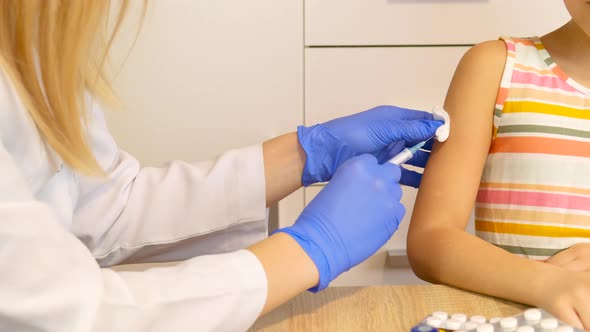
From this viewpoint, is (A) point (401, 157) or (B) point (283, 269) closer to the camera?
(B) point (283, 269)

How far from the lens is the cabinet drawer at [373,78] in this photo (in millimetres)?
1557

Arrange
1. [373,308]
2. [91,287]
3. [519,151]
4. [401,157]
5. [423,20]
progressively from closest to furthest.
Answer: [91,287] → [373,308] → [401,157] → [519,151] → [423,20]

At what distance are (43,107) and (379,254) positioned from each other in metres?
0.98

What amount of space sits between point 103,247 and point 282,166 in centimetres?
28

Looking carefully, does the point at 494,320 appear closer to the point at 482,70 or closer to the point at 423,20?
the point at 482,70

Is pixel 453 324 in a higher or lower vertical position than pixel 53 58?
lower

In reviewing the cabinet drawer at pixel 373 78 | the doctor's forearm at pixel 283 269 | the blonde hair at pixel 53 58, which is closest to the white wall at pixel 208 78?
the cabinet drawer at pixel 373 78

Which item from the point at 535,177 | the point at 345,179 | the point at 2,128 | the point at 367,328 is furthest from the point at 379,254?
the point at 2,128

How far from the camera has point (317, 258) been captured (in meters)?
0.78

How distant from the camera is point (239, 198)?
3.48 ft

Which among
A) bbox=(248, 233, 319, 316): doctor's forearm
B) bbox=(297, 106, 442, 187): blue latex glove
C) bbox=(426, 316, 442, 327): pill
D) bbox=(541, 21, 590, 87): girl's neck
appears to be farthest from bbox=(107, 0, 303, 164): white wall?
bbox=(426, 316, 442, 327): pill

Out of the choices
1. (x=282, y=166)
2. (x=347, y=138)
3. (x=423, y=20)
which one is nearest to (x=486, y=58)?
(x=347, y=138)

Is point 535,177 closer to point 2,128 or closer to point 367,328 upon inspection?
point 367,328

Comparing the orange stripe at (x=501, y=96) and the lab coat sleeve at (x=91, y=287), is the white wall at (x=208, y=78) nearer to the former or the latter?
the orange stripe at (x=501, y=96)
